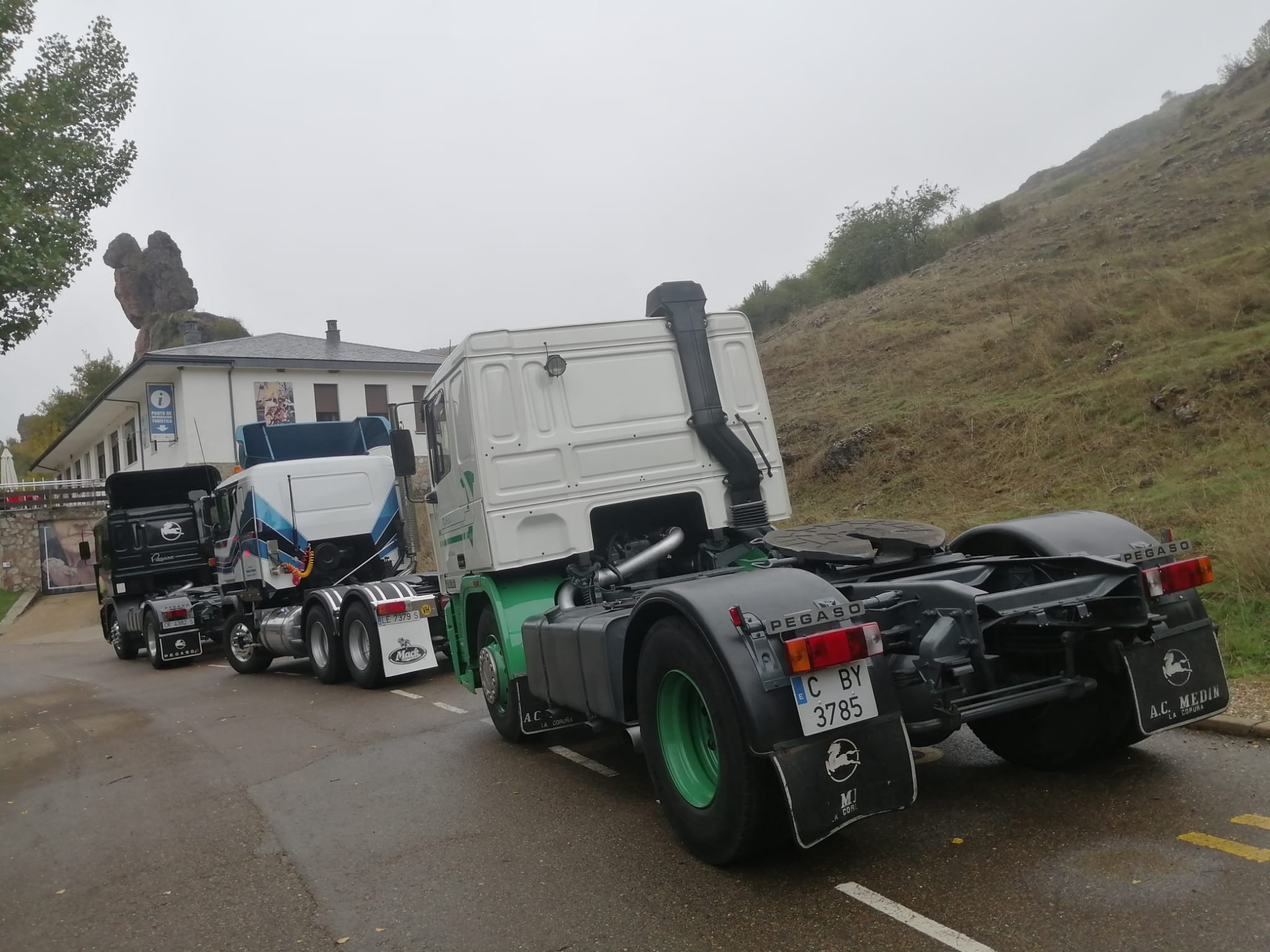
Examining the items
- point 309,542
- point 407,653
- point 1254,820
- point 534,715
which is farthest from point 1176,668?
point 309,542

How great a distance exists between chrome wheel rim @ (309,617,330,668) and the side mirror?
3988 millimetres

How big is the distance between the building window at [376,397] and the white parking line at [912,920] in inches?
1513

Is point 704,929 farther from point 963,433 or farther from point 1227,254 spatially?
point 1227,254

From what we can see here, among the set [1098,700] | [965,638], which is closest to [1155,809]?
[1098,700]

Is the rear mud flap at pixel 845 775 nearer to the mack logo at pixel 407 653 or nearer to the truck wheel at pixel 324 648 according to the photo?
the mack logo at pixel 407 653

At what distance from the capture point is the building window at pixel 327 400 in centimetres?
3972

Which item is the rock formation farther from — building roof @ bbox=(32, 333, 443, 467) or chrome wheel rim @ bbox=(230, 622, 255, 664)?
chrome wheel rim @ bbox=(230, 622, 255, 664)

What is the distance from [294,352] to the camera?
39.9 m

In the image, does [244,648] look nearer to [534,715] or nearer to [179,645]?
[179,645]

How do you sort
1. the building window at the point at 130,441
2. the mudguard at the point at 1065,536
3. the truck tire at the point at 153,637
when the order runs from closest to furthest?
the mudguard at the point at 1065,536 < the truck tire at the point at 153,637 < the building window at the point at 130,441

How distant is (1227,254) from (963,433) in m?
6.40

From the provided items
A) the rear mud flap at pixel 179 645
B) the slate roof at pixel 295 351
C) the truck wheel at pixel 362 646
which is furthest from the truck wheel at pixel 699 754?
the slate roof at pixel 295 351

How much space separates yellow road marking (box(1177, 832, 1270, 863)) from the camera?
374 cm

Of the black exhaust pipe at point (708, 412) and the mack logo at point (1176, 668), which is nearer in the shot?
the mack logo at point (1176, 668)
